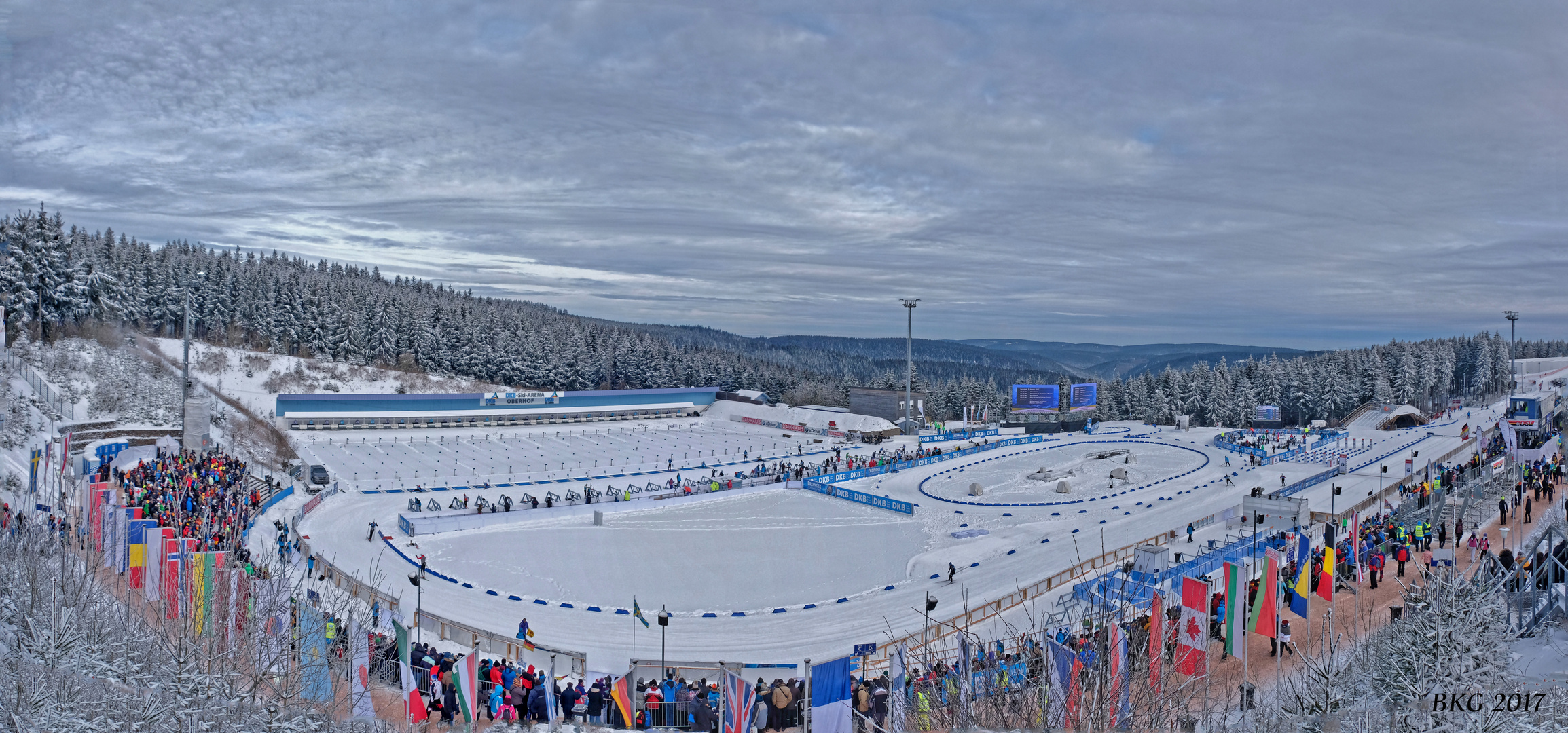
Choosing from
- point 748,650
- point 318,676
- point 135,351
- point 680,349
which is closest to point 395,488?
point 748,650

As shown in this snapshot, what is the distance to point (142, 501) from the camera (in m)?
19.7

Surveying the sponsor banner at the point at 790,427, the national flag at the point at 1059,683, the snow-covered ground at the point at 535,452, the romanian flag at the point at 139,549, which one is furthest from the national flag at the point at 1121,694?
the sponsor banner at the point at 790,427

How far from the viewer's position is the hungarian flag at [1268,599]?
1351cm

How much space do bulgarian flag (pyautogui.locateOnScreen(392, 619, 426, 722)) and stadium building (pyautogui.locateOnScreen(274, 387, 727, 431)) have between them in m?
42.8

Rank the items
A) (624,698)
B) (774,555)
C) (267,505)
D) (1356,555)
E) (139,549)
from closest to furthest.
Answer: (624,698)
(139,549)
(1356,555)
(774,555)
(267,505)

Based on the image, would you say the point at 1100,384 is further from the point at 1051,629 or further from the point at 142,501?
the point at 142,501

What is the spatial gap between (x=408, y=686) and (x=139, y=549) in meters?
7.44

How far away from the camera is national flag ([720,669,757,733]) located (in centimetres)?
1091

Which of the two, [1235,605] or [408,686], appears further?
[1235,605]

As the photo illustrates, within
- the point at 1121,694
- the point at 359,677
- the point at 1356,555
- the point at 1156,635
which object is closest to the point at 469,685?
the point at 359,677

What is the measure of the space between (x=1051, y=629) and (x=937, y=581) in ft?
18.0

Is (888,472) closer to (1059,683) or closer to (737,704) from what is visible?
(737,704)

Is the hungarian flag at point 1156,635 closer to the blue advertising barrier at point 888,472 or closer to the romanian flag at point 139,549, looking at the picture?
the romanian flag at point 139,549

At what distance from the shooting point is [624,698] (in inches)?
464
